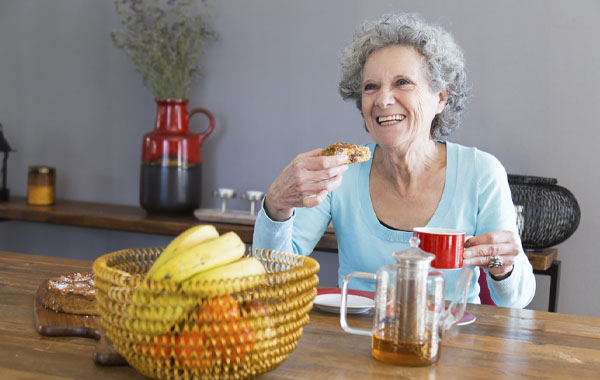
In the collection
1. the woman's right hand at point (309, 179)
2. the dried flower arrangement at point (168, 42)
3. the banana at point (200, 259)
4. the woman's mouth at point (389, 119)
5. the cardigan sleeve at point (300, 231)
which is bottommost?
the cardigan sleeve at point (300, 231)

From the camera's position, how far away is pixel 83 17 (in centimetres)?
345

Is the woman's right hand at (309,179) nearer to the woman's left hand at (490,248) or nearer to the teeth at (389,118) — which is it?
the teeth at (389,118)

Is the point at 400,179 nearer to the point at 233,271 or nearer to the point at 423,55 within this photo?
the point at 423,55

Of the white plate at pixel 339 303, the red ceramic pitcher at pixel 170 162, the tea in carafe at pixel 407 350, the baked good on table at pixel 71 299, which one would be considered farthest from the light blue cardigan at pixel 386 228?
the red ceramic pitcher at pixel 170 162

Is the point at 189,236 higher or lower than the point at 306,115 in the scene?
lower

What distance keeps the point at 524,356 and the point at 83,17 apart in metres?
3.09

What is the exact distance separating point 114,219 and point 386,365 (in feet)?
7.23

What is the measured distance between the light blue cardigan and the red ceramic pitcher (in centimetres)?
124

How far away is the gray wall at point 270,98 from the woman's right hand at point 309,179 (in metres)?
1.39

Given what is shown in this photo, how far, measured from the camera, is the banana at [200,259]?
2.69ft

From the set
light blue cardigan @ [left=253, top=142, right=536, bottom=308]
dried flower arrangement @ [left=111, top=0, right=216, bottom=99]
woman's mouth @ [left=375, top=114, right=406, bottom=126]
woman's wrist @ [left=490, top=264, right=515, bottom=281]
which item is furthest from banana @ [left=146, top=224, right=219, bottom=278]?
dried flower arrangement @ [left=111, top=0, right=216, bottom=99]

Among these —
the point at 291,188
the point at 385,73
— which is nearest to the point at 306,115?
the point at 385,73

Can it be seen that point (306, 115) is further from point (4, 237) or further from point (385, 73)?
point (4, 237)

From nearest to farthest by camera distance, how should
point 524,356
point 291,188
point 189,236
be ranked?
point 189,236
point 524,356
point 291,188
